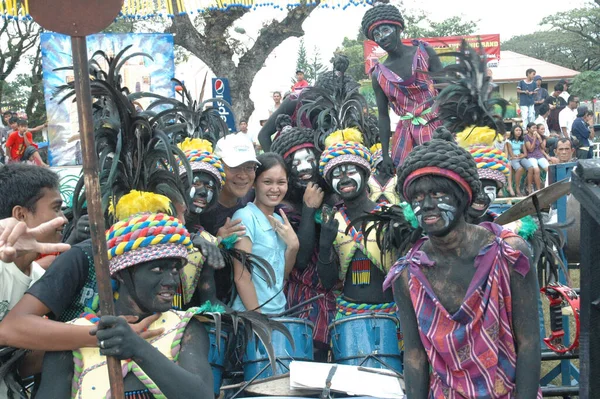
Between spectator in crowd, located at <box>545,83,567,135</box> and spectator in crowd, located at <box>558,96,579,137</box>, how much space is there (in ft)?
2.70

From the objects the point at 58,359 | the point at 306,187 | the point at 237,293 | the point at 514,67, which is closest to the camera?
the point at 58,359

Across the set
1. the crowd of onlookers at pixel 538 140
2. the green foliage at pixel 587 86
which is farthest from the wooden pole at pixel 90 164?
the green foliage at pixel 587 86

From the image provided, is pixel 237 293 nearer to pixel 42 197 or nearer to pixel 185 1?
pixel 42 197

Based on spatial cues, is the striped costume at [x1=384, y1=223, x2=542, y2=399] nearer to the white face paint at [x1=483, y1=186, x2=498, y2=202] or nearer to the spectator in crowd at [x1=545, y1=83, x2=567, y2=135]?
the white face paint at [x1=483, y1=186, x2=498, y2=202]

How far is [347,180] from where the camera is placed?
4.87 m

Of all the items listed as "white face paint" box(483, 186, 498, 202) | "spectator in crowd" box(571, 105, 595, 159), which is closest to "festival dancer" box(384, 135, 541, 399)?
"white face paint" box(483, 186, 498, 202)

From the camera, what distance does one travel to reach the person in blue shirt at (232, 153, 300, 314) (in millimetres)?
4535

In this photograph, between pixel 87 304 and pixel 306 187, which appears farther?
pixel 306 187

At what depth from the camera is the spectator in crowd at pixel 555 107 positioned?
18.8m

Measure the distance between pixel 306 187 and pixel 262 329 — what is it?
2.13 m

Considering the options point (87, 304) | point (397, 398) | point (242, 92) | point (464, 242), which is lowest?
point (397, 398)

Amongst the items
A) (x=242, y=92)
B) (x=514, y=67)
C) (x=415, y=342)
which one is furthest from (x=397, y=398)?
(x=514, y=67)

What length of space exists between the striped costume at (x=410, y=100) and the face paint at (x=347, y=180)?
1120mm

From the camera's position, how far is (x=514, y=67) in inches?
1606
